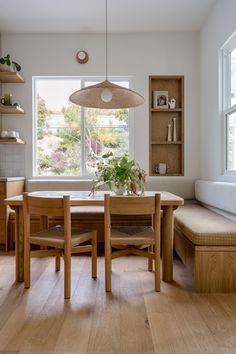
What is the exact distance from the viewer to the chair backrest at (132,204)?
2.09 m

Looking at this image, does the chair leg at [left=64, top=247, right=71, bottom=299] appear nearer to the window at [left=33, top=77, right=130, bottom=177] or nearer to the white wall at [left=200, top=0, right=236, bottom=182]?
the white wall at [left=200, top=0, right=236, bottom=182]

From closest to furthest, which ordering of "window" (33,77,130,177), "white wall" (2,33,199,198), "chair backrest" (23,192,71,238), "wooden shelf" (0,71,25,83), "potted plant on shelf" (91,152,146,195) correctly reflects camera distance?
"chair backrest" (23,192,71,238), "potted plant on shelf" (91,152,146,195), "wooden shelf" (0,71,25,83), "white wall" (2,33,199,198), "window" (33,77,130,177)

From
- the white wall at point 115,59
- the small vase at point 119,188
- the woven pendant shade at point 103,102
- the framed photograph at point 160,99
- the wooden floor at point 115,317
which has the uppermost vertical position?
the white wall at point 115,59

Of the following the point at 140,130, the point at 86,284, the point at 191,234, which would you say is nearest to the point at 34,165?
the point at 140,130

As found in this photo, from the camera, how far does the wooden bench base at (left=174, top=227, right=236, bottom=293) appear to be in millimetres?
2178

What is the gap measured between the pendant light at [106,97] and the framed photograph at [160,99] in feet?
5.22

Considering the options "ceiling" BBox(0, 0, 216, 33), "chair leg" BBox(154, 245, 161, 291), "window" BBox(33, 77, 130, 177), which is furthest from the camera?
"window" BBox(33, 77, 130, 177)

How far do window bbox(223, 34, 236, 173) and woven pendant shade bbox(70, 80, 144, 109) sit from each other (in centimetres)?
113

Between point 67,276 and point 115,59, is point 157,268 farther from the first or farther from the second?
point 115,59

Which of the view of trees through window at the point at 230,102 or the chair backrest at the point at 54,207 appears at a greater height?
the view of trees through window at the point at 230,102

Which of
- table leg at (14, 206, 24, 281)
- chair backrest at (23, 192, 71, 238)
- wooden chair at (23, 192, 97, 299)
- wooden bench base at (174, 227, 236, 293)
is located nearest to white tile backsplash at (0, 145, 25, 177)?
table leg at (14, 206, 24, 281)

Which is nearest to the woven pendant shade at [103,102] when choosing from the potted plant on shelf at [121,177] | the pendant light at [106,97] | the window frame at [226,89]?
the pendant light at [106,97]

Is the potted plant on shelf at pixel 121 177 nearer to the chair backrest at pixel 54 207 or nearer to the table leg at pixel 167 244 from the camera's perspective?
the table leg at pixel 167 244

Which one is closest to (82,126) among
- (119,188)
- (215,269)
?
(119,188)
